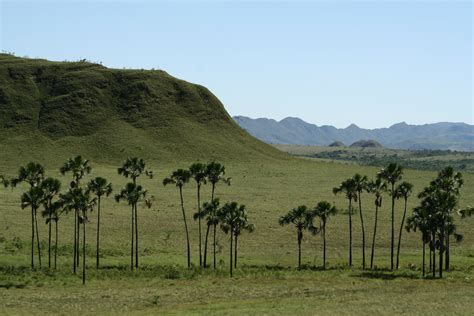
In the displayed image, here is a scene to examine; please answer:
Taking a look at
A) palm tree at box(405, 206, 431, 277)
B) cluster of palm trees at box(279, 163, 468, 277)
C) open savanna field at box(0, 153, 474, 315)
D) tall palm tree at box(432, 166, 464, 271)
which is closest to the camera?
open savanna field at box(0, 153, 474, 315)

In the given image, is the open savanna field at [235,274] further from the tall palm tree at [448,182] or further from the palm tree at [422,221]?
the tall palm tree at [448,182]

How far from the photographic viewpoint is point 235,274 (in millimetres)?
72250

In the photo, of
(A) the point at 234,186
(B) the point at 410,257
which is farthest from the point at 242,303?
(A) the point at 234,186

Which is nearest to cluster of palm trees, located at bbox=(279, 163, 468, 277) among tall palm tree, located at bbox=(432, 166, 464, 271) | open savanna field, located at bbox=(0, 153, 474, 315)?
tall palm tree, located at bbox=(432, 166, 464, 271)

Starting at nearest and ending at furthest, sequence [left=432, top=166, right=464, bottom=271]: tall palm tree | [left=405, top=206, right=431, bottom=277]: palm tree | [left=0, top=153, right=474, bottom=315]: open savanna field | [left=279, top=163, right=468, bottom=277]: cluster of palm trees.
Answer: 1. [left=0, top=153, right=474, bottom=315]: open savanna field
2. [left=279, top=163, right=468, bottom=277]: cluster of palm trees
3. [left=405, top=206, right=431, bottom=277]: palm tree
4. [left=432, top=166, right=464, bottom=271]: tall palm tree

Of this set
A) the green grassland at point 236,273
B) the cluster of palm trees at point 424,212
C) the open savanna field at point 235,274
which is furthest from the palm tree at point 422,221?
the open savanna field at point 235,274

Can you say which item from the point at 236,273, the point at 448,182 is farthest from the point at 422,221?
the point at 236,273

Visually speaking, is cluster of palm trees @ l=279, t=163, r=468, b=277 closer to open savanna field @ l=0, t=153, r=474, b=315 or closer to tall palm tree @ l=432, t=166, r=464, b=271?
tall palm tree @ l=432, t=166, r=464, b=271

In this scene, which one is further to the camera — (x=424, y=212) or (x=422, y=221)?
(x=422, y=221)

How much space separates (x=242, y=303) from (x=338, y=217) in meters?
59.8

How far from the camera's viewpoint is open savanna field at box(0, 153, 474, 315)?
54969 millimetres

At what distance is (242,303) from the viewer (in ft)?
183

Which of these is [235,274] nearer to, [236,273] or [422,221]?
[236,273]

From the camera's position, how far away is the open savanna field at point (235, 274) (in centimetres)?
5497
